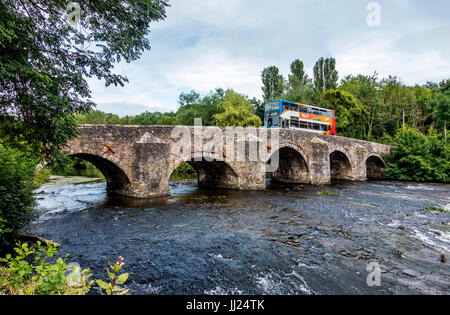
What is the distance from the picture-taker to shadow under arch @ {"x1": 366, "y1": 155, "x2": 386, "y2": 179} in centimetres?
2726

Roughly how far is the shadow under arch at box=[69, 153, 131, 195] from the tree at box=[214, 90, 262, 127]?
19974mm

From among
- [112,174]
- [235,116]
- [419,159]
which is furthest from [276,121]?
[112,174]

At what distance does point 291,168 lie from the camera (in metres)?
20.7

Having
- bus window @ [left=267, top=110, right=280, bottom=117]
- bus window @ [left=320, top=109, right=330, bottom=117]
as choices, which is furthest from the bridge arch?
bus window @ [left=320, top=109, right=330, bottom=117]

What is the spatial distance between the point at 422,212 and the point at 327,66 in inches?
1733

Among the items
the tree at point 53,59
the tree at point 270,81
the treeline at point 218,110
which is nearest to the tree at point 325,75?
the tree at point 270,81

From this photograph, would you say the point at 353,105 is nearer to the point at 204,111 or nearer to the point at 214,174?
the point at 204,111

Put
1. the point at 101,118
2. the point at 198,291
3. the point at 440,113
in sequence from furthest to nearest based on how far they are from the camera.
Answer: the point at 101,118 → the point at 440,113 → the point at 198,291

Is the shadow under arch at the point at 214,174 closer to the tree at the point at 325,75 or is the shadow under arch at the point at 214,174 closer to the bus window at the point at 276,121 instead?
the bus window at the point at 276,121

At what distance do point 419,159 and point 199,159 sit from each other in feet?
69.1

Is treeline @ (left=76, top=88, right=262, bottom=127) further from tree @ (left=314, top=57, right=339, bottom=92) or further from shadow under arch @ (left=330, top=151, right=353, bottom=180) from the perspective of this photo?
tree @ (left=314, top=57, right=339, bottom=92)

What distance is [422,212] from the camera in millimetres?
10812
